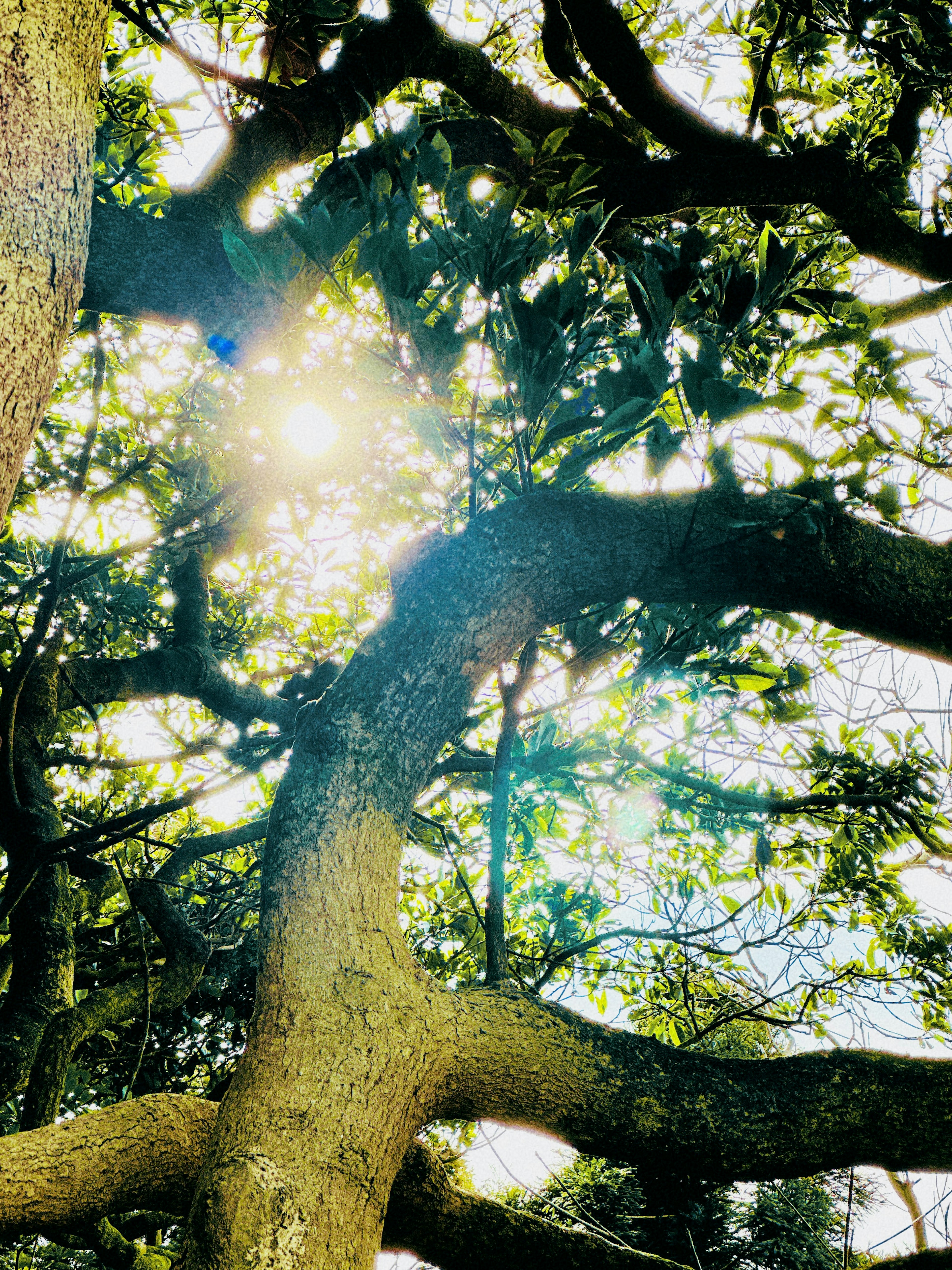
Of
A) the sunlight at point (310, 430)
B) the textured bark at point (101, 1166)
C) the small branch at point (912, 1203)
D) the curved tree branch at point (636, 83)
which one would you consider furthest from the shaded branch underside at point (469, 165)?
the small branch at point (912, 1203)

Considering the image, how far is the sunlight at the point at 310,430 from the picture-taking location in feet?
7.47

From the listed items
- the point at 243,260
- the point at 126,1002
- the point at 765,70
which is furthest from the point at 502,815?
the point at 765,70

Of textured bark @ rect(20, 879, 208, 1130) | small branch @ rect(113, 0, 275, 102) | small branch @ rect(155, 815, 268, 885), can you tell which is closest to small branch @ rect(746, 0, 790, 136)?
small branch @ rect(113, 0, 275, 102)

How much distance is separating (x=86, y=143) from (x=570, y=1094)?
1.65 metres

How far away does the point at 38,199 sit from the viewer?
838mm

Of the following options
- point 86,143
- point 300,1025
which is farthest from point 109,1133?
point 86,143

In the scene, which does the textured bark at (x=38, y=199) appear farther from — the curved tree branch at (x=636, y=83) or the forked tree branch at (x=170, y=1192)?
the curved tree branch at (x=636, y=83)

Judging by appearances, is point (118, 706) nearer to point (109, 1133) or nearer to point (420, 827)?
point (420, 827)

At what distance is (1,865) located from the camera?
5.00 metres

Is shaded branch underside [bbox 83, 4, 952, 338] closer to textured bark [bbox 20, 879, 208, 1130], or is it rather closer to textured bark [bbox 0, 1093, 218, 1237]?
textured bark [bbox 0, 1093, 218, 1237]

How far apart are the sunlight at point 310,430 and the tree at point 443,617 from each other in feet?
0.09

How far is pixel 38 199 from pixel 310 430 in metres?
1.66

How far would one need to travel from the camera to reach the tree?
1.14 m

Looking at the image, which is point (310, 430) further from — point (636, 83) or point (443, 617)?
point (636, 83)
